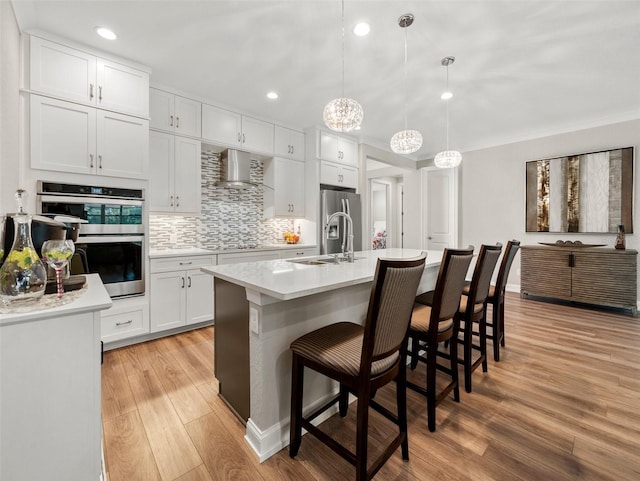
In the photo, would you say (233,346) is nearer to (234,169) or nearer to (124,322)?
(124,322)

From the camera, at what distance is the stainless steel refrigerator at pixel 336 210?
14.4 ft

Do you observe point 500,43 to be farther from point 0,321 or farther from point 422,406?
point 0,321

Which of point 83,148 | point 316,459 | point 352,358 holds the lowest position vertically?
point 316,459

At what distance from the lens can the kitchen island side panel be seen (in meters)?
1.64

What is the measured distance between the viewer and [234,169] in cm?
373

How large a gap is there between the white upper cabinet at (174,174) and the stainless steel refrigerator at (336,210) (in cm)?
179

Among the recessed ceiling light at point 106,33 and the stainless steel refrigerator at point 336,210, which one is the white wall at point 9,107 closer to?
the recessed ceiling light at point 106,33

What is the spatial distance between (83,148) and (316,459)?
3024 millimetres

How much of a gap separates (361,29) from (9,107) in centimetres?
258

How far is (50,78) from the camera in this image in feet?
7.80

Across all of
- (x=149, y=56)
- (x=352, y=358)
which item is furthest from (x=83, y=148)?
(x=352, y=358)

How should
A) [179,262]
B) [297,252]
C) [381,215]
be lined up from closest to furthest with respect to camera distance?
[179,262] → [297,252] → [381,215]

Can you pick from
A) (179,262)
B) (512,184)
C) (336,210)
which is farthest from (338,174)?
(512,184)

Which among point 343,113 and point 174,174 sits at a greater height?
point 343,113
